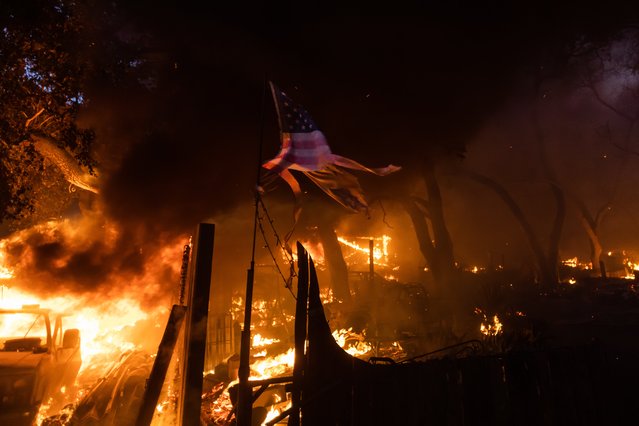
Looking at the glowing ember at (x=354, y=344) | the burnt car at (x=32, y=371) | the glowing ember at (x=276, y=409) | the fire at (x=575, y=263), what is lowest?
the glowing ember at (x=276, y=409)

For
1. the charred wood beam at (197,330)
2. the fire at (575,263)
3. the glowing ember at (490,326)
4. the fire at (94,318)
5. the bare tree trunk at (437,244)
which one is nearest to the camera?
the charred wood beam at (197,330)

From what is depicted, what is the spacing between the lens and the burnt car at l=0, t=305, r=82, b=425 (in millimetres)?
7020

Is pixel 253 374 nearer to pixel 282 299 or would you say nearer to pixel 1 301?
pixel 282 299

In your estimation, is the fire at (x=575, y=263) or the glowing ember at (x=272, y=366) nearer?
the glowing ember at (x=272, y=366)

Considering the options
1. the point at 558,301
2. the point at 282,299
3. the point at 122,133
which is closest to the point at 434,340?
the point at 282,299

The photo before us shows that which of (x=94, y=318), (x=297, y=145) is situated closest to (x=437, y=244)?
(x=297, y=145)

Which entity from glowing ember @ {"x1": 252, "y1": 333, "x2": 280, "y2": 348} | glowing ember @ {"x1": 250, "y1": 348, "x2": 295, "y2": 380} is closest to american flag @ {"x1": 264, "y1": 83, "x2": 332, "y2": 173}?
glowing ember @ {"x1": 250, "y1": 348, "x2": 295, "y2": 380}

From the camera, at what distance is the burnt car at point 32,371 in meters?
7.02

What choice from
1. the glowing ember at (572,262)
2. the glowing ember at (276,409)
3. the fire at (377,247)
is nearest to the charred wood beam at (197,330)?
the glowing ember at (276,409)

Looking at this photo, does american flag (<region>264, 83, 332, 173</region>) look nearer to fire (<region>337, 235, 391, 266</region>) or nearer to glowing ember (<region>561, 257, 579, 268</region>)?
fire (<region>337, 235, 391, 266</region>)

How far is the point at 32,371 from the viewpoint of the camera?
24.1ft

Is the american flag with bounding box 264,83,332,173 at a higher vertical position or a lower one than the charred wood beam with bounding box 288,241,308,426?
higher

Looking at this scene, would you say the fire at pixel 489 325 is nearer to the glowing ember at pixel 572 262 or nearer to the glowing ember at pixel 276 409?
the glowing ember at pixel 276 409

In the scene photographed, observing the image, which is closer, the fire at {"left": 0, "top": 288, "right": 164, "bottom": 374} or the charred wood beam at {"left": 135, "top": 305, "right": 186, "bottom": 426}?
the charred wood beam at {"left": 135, "top": 305, "right": 186, "bottom": 426}
